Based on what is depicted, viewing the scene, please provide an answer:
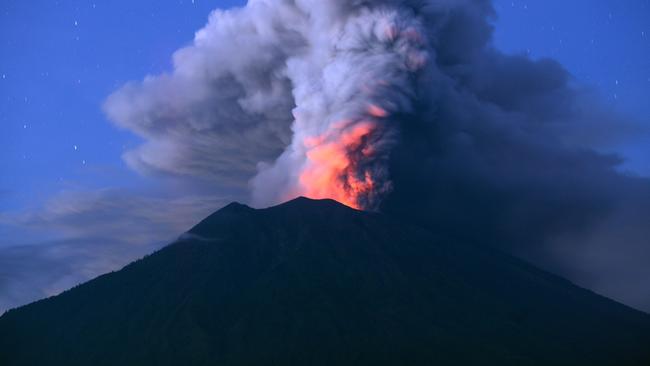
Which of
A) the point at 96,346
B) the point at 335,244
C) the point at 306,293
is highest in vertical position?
the point at 335,244

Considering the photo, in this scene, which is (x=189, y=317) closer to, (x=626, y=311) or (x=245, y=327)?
(x=245, y=327)

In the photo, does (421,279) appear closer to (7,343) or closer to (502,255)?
(502,255)

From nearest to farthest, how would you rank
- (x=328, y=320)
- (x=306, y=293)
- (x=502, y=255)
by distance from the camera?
(x=328, y=320), (x=306, y=293), (x=502, y=255)

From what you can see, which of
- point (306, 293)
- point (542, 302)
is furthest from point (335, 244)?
point (542, 302)

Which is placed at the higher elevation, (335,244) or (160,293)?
(335,244)

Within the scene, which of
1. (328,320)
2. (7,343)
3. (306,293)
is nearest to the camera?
(328,320)

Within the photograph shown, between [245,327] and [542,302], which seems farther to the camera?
[542,302]

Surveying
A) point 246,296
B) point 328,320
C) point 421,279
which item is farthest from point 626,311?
point 246,296
